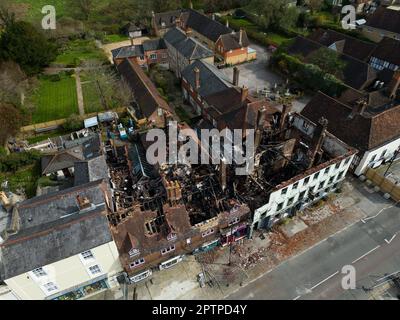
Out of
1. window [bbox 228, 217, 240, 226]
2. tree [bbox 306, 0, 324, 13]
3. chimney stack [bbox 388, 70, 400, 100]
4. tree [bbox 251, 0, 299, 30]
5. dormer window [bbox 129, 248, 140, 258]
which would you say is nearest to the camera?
dormer window [bbox 129, 248, 140, 258]

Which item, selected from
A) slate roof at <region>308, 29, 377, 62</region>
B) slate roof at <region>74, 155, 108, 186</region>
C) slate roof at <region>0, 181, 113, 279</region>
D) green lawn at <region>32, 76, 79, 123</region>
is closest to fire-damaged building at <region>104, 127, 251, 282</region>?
slate roof at <region>74, 155, 108, 186</region>

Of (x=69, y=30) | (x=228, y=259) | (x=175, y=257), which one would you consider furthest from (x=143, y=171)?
(x=69, y=30)

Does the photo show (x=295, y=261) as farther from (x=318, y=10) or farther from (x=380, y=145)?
(x=318, y=10)

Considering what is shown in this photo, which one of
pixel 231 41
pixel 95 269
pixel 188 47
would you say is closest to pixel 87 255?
pixel 95 269

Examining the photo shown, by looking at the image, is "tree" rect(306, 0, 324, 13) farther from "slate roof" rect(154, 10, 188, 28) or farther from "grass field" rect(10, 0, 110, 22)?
"grass field" rect(10, 0, 110, 22)

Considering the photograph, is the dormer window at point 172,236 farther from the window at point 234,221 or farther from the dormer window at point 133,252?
the window at point 234,221
